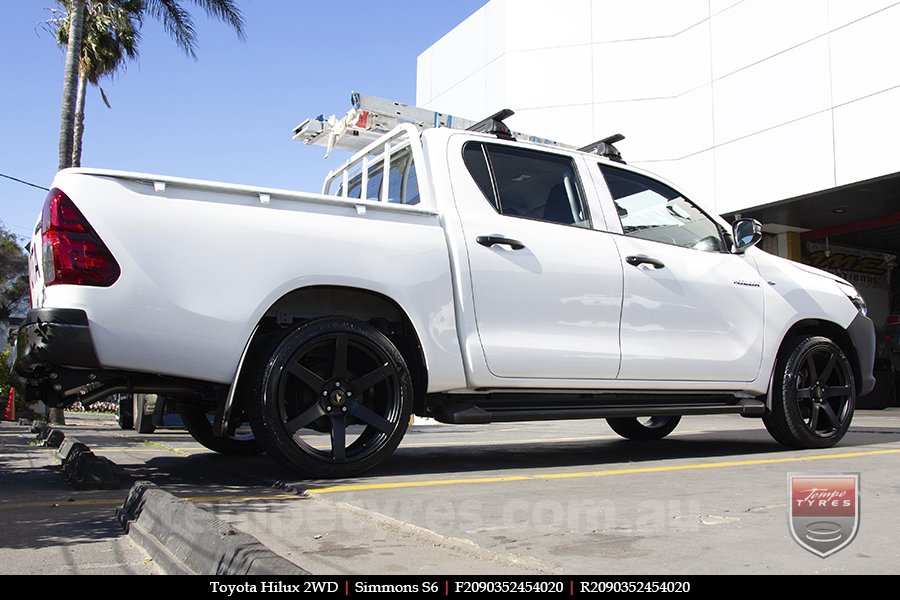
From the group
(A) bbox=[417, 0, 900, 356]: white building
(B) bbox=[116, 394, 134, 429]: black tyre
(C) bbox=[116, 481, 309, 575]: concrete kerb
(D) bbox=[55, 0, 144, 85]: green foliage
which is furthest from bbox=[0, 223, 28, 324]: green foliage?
(C) bbox=[116, 481, 309, 575]: concrete kerb

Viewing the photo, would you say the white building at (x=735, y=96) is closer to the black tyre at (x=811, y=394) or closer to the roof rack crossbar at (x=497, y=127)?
the black tyre at (x=811, y=394)

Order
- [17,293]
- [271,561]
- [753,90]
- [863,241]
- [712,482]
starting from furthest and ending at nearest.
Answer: [17,293], [863,241], [753,90], [712,482], [271,561]

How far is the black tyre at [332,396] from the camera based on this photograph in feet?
12.9

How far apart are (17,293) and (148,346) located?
47.3 metres

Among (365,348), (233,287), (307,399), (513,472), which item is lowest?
(513,472)

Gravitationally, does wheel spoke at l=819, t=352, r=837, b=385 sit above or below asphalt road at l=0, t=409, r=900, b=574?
above

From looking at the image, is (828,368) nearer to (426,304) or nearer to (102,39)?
(426,304)

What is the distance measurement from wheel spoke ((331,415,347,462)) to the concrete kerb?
1.10m

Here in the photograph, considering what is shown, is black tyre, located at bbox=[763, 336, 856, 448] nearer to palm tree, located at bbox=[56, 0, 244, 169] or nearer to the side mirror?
the side mirror

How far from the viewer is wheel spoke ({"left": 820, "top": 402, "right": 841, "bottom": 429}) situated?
5.70 meters

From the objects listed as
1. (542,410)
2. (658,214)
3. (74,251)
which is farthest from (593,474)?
(74,251)

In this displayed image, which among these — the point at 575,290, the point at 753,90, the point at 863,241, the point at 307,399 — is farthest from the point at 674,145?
the point at 307,399

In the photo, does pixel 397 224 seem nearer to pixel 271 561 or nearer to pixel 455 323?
pixel 455 323
